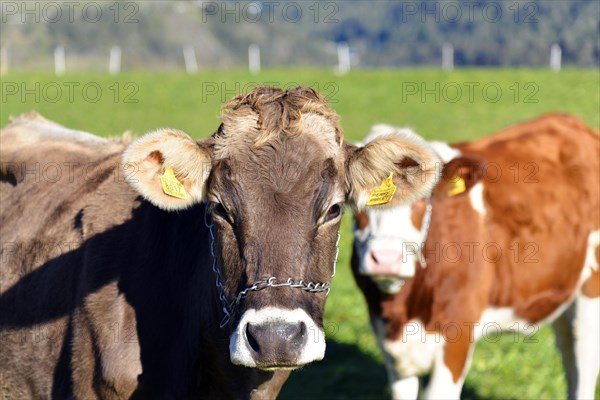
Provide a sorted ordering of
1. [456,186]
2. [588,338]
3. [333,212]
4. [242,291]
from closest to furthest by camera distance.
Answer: [242,291], [333,212], [456,186], [588,338]

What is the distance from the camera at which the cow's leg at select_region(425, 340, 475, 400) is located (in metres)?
5.96

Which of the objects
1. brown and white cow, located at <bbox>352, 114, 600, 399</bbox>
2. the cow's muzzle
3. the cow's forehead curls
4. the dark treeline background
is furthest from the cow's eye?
the dark treeline background

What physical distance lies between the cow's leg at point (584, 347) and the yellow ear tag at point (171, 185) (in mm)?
4064

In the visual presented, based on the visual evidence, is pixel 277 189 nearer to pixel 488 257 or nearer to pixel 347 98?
pixel 488 257

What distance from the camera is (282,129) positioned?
12.0 ft

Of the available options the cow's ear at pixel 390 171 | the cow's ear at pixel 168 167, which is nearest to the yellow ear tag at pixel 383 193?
the cow's ear at pixel 390 171

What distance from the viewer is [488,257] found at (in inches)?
246

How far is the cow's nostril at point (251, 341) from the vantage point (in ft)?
10.4

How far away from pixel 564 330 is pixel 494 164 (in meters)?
1.45

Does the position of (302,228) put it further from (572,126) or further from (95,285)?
(572,126)

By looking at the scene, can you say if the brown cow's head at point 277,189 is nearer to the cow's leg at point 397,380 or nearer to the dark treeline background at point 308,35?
the cow's leg at point 397,380

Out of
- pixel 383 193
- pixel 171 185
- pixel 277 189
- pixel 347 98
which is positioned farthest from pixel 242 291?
pixel 347 98

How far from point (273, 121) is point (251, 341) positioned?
36.0 inches

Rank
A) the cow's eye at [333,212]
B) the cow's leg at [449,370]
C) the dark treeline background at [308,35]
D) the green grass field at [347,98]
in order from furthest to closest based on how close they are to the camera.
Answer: the dark treeline background at [308,35], the green grass field at [347,98], the cow's leg at [449,370], the cow's eye at [333,212]
